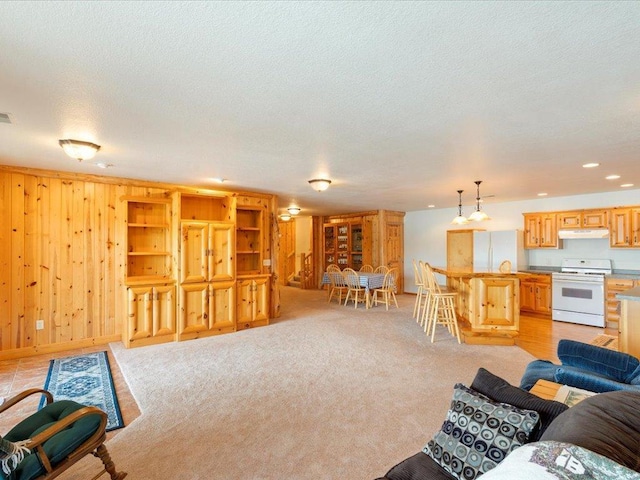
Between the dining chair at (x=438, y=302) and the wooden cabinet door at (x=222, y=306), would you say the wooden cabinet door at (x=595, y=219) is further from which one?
the wooden cabinet door at (x=222, y=306)

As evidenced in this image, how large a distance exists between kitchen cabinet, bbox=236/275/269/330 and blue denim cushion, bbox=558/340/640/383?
14.4ft

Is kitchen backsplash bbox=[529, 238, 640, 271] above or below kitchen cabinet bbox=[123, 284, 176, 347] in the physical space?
above

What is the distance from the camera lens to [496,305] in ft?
15.4

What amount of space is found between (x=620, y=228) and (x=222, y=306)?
7.14 metres

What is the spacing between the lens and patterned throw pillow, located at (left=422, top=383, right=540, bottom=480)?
1.28 meters

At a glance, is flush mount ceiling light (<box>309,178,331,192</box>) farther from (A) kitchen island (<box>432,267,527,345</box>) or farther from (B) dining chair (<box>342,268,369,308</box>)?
(B) dining chair (<box>342,268,369,308</box>)

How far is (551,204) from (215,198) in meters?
6.77

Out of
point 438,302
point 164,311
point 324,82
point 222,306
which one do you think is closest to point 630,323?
point 438,302

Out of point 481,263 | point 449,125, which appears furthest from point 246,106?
point 481,263

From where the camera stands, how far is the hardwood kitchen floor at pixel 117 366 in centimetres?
280

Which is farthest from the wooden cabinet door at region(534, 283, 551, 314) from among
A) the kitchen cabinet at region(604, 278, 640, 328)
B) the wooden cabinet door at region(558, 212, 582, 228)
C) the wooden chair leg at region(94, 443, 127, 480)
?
the wooden chair leg at region(94, 443, 127, 480)

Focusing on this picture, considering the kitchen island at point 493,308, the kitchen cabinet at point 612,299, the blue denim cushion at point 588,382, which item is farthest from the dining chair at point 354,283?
the blue denim cushion at point 588,382

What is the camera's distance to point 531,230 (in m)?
6.78

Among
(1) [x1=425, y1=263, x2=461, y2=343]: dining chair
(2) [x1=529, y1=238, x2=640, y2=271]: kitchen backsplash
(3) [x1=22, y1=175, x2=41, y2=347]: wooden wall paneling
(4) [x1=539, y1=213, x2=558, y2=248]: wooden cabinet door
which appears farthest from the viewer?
(4) [x1=539, y1=213, x2=558, y2=248]: wooden cabinet door
